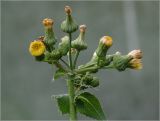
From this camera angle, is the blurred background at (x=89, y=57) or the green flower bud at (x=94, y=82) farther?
the blurred background at (x=89, y=57)

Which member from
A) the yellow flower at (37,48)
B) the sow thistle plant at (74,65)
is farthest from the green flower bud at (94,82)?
the yellow flower at (37,48)

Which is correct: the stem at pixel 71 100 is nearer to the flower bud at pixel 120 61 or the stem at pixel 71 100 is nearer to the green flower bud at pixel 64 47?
the green flower bud at pixel 64 47

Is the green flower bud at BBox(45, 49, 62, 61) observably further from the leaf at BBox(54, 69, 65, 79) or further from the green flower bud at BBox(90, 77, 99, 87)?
the green flower bud at BBox(90, 77, 99, 87)

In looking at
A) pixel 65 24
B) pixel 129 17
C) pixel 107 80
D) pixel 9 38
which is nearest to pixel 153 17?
pixel 129 17

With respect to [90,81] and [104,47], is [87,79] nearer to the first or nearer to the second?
[90,81]

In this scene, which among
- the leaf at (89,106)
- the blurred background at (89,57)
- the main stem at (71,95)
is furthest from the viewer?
the blurred background at (89,57)
